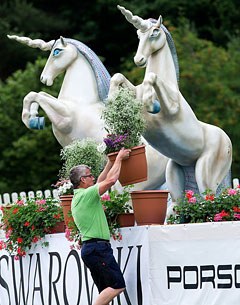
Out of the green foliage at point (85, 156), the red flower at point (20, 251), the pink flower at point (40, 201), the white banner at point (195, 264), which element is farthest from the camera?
the red flower at point (20, 251)

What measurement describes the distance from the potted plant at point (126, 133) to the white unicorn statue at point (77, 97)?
317 centimetres

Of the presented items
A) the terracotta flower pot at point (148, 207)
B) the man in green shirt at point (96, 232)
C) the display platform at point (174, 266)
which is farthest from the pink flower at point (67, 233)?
the man in green shirt at point (96, 232)

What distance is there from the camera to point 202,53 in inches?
1041

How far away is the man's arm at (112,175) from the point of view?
10.2m

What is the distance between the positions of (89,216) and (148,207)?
836 mm

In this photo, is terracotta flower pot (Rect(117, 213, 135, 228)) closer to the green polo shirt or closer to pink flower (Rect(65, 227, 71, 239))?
pink flower (Rect(65, 227, 71, 239))

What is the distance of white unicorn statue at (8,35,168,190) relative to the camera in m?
14.5

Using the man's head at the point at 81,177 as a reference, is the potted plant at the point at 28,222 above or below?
below

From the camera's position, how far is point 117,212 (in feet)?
36.3

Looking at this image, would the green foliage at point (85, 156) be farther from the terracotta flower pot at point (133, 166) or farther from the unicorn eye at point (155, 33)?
the unicorn eye at point (155, 33)

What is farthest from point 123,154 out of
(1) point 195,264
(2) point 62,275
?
(2) point 62,275

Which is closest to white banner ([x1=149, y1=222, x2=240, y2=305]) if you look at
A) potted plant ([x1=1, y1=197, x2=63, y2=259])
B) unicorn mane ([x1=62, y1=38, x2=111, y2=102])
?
potted plant ([x1=1, y1=197, x2=63, y2=259])

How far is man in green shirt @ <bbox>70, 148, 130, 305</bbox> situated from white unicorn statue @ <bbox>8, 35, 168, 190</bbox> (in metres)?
3.93

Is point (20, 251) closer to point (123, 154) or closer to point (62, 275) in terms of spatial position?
point (62, 275)
